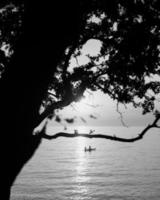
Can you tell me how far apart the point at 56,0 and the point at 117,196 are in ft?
176

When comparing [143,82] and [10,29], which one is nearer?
[10,29]

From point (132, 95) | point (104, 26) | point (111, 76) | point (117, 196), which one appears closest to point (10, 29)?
point (104, 26)

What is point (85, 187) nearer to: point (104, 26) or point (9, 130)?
point (104, 26)

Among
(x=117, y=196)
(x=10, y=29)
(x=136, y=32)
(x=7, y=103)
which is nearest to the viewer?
(x=7, y=103)

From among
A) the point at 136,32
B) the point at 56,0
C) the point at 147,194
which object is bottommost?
the point at 147,194

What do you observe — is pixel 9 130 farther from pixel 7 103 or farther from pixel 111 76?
pixel 111 76

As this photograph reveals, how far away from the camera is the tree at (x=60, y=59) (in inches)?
98.8

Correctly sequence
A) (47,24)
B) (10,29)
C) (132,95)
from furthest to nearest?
(132,95), (10,29), (47,24)

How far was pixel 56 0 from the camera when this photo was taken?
8.98 feet

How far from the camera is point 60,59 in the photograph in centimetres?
279

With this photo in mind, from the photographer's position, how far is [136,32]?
24.2ft

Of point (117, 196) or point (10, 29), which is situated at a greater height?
point (10, 29)

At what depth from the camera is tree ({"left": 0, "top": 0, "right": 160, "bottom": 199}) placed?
2.51 metres

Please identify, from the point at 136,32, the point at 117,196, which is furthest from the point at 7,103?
the point at 117,196
